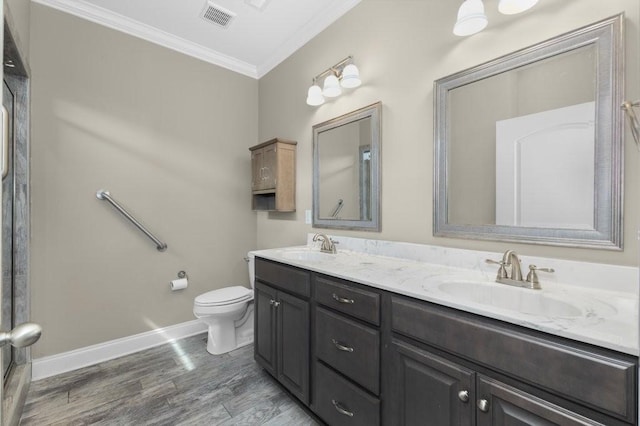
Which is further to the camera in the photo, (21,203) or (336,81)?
(336,81)

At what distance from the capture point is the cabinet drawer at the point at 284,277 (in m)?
1.60

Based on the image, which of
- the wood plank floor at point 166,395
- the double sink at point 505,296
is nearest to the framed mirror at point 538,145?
the double sink at point 505,296

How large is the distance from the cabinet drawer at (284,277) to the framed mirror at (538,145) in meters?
0.80

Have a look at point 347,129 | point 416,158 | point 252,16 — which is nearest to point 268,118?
point 252,16

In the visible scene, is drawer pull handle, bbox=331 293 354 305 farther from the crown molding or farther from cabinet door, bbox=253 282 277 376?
the crown molding

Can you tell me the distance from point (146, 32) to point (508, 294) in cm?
324

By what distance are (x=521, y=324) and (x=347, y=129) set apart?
164 cm

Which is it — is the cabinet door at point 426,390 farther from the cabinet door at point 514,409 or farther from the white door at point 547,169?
the white door at point 547,169

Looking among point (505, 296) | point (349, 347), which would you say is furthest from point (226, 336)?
point (505, 296)

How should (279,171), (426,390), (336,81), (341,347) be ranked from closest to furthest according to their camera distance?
(426,390) < (341,347) < (336,81) < (279,171)

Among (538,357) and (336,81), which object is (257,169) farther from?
(538,357)

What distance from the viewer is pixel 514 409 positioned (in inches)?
33.5

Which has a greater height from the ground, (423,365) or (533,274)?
(533,274)

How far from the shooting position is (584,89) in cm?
113
